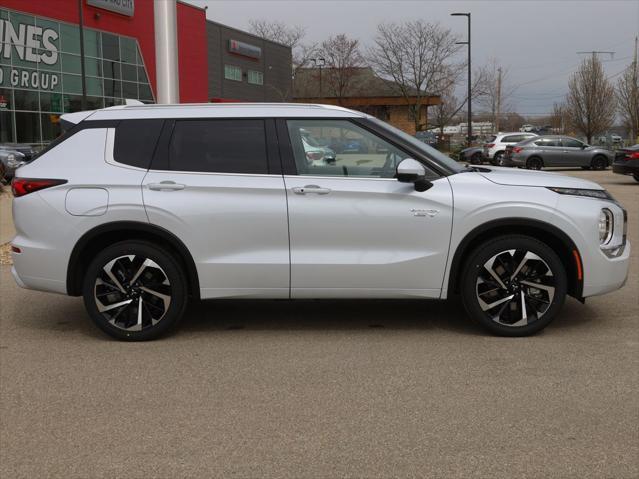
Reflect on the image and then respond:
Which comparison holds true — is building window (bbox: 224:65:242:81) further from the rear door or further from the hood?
the hood

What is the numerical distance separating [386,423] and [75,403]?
1.85 metres

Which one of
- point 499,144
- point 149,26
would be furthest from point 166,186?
point 149,26

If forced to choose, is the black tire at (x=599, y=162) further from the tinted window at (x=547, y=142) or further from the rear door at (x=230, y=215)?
the rear door at (x=230, y=215)

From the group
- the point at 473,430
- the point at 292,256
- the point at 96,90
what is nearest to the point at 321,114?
the point at 292,256

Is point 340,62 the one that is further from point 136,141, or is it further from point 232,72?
point 136,141

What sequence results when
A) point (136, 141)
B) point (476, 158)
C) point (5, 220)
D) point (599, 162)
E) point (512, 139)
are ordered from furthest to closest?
1. point (476, 158)
2. point (512, 139)
3. point (599, 162)
4. point (5, 220)
5. point (136, 141)

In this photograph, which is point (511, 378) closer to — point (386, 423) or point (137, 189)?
point (386, 423)

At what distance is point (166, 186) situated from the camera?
5.22 m

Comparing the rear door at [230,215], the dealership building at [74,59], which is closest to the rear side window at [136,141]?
the rear door at [230,215]

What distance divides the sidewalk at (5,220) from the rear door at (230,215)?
650cm

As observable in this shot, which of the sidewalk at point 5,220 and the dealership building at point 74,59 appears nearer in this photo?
the sidewalk at point 5,220

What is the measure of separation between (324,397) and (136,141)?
2554 mm

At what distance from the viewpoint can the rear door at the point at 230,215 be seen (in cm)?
518

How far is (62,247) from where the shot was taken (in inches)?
207
